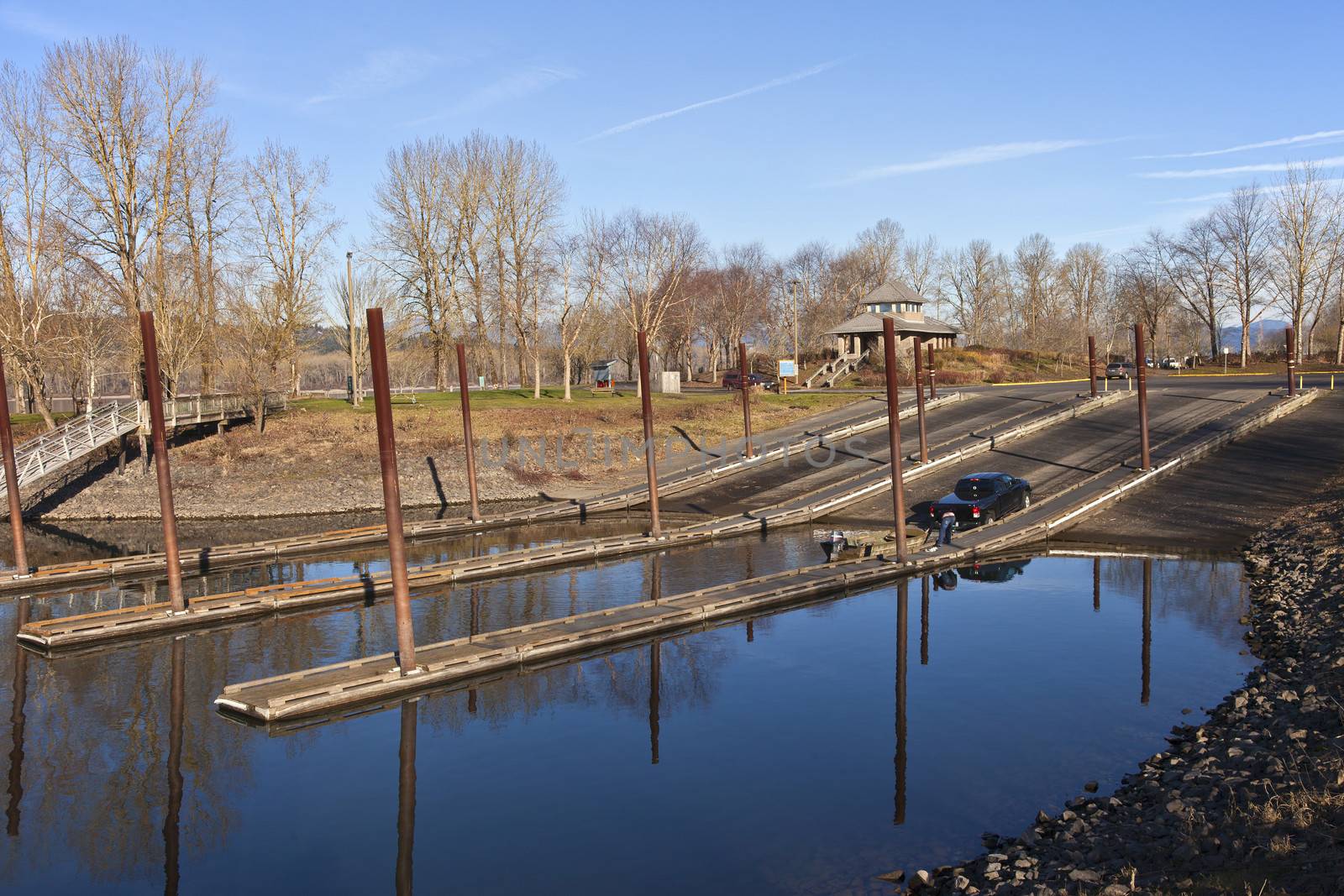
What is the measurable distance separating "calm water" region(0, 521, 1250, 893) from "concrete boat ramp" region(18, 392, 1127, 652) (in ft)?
3.12

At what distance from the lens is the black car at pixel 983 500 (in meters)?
32.8

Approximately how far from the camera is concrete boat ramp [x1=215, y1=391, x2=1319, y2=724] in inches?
689

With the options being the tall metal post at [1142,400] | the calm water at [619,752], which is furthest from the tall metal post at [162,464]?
the tall metal post at [1142,400]

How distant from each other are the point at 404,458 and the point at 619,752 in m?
35.1

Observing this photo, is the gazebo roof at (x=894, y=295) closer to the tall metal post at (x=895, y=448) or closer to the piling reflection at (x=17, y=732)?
the tall metal post at (x=895, y=448)

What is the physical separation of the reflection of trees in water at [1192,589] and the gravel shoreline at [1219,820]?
4.36 m

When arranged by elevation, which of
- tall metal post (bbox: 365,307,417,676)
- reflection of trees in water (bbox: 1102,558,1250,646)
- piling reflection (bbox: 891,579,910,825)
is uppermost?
tall metal post (bbox: 365,307,417,676)

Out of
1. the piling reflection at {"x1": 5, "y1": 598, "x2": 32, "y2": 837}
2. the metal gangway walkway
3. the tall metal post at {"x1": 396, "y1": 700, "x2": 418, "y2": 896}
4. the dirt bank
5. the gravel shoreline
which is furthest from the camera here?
the dirt bank

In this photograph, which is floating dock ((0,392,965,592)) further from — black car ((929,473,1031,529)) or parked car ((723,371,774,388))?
parked car ((723,371,774,388))

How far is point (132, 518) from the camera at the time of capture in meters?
41.8

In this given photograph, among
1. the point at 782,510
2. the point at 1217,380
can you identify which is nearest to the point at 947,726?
the point at 782,510

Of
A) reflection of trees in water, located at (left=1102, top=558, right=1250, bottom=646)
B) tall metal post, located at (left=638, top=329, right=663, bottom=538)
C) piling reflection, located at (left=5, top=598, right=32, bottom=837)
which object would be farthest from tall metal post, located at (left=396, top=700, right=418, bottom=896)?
reflection of trees in water, located at (left=1102, top=558, right=1250, bottom=646)

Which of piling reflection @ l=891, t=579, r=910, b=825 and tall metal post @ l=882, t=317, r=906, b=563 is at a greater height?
tall metal post @ l=882, t=317, r=906, b=563

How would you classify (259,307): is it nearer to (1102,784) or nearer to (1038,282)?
(1102,784)
